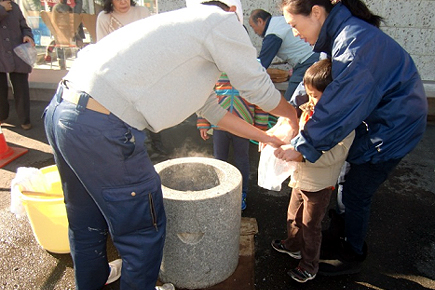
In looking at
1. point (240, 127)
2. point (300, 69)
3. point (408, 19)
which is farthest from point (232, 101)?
point (408, 19)

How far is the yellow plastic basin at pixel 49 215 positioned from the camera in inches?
85.1

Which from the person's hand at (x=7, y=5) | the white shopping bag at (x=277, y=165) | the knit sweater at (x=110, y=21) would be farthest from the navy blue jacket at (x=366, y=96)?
the person's hand at (x=7, y=5)

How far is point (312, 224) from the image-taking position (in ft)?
6.83

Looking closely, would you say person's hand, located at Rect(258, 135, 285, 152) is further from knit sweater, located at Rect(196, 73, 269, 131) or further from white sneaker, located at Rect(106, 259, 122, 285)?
white sneaker, located at Rect(106, 259, 122, 285)

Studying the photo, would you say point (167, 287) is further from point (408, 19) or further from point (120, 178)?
point (408, 19)

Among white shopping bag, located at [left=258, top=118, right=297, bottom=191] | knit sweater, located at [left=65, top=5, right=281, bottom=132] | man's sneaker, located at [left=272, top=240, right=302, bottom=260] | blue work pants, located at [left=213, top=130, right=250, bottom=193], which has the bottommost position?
man's sneaker, located at [left=272, top=240, right=302, bottom=260]

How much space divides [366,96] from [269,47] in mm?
2505

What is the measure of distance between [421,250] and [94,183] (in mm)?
2469

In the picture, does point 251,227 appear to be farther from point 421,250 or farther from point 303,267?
point 421,250

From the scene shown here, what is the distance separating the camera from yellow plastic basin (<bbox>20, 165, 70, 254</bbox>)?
216cm

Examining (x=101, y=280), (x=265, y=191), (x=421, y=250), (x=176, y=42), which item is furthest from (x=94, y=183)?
(x=421, y=250)

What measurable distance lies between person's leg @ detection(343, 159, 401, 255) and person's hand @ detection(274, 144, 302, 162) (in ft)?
1.33

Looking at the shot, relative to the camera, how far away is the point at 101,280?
78.5 inches

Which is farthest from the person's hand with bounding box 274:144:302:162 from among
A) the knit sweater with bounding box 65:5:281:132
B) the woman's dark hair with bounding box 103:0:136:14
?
the woman's dark hair with bounding box 103:0:136:14
